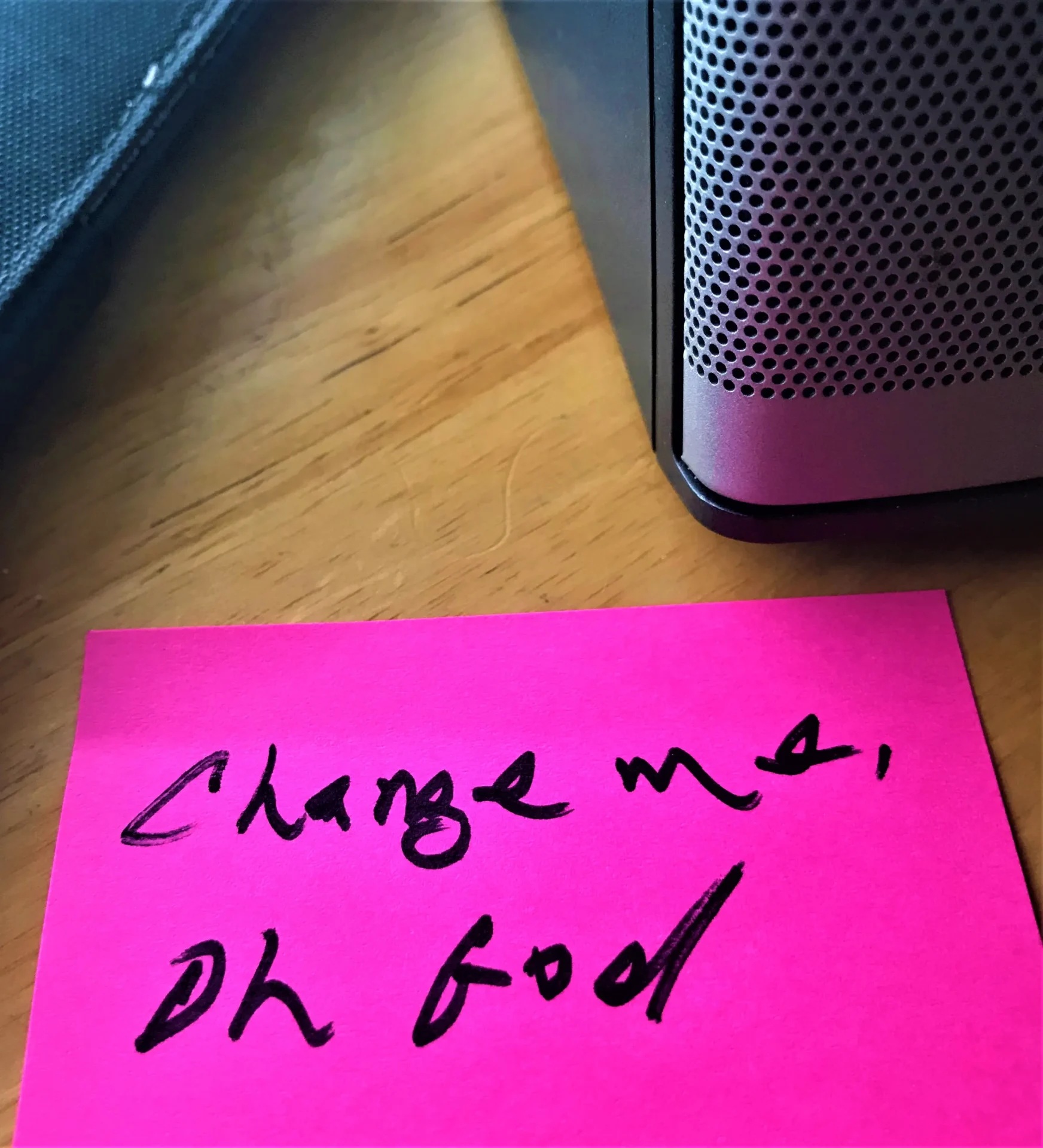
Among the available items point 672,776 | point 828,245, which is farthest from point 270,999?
point 828,245

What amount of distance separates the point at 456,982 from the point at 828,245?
8.0 inches

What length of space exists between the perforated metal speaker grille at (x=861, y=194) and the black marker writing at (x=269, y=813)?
17cm

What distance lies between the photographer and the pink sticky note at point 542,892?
0.81ft

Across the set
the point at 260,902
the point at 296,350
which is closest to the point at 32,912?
the point at 260,902

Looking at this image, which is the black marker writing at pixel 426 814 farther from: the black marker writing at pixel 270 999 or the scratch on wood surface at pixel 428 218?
the scratch on wood surface at pixel 428 218

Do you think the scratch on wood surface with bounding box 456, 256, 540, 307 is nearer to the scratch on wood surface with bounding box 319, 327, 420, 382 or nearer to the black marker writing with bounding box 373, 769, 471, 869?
the scratch on wood surface with bounding box 319, 327, 420, 382

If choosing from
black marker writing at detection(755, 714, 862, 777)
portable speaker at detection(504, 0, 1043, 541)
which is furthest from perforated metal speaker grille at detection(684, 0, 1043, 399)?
black marker writing at detection(755, 714, 862, 777)

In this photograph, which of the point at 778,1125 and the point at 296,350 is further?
the point at 296,350

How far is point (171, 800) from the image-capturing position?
286 millimetres

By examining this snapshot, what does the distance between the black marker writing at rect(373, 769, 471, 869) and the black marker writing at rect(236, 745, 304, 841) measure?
0.08ft

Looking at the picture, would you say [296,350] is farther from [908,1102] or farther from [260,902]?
[908,1102]

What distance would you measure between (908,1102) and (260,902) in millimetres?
177

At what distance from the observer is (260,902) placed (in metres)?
0.27

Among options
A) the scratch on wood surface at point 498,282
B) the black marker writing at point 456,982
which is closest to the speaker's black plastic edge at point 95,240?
the scratch on wood surface at point 498,282
